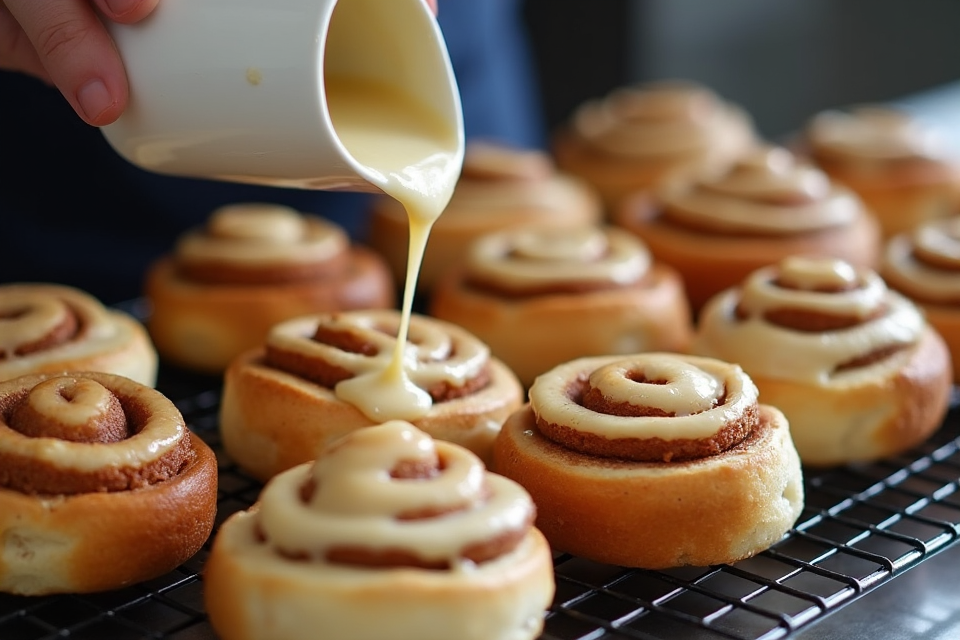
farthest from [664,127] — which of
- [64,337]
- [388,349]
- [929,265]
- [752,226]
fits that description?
[64,337]

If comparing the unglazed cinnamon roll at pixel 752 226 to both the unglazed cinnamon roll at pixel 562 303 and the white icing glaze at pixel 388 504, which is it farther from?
the white icing glaze at pixel 388 504

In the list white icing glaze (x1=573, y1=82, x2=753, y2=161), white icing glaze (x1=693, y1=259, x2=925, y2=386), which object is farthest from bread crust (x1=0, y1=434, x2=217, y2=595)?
white icing glaze (x1=573, y1=82, x2=753, y2=161)

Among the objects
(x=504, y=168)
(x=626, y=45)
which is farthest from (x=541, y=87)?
(x=504, y=168)

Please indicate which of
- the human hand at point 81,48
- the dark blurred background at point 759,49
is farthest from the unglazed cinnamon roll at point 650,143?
the human hand at point 81,48

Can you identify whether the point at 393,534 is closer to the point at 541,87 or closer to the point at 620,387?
the point at 620,387

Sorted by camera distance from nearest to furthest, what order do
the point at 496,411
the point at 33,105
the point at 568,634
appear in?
the point at 568,634
the point at 496,411
the point at 33,105

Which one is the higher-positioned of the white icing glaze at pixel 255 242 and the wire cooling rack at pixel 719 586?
the white icing glaze at pixel 255 242

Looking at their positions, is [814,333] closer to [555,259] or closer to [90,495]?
[555,259]
